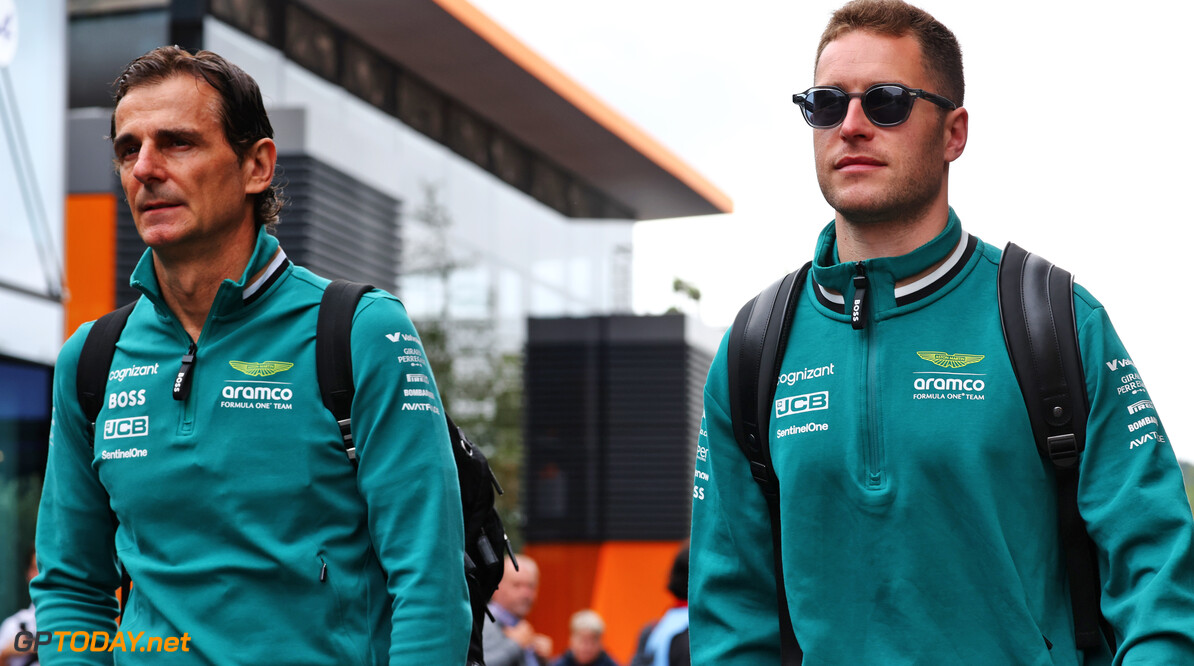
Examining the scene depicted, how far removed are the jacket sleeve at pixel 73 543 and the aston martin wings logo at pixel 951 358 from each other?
5.58 ft

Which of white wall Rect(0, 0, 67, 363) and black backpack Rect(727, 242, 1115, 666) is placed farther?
white wall Rect(0, 0, 67, 363)

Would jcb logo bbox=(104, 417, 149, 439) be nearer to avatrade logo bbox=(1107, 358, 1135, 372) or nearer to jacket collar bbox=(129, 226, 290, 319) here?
jacket collar bbox=(129, 226, 290, 319)

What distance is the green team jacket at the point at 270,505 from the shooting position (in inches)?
110

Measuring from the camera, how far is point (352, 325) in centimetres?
298

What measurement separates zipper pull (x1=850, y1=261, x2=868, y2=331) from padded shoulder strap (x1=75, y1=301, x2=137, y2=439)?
1.52 m

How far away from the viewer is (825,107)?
9.52 ft

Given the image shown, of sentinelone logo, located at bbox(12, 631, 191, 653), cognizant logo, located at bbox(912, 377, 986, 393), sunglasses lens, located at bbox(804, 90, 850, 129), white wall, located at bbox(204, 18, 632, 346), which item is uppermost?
white wall, located at bbox(204, 18, 632, 346)

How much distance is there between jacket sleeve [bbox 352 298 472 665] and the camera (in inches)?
109

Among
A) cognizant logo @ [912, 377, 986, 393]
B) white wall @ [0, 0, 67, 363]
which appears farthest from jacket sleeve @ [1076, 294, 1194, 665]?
white wall @ [0, 0, 67, 363]

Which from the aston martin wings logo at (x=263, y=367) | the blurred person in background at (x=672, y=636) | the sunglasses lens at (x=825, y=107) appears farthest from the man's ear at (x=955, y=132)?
the blurred person in background at (x=672, y=636)

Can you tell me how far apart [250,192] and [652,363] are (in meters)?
24.2

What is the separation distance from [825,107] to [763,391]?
0.56 m

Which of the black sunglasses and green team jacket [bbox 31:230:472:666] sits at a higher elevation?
the black sunglasses

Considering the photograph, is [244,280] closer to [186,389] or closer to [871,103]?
[186,389]
